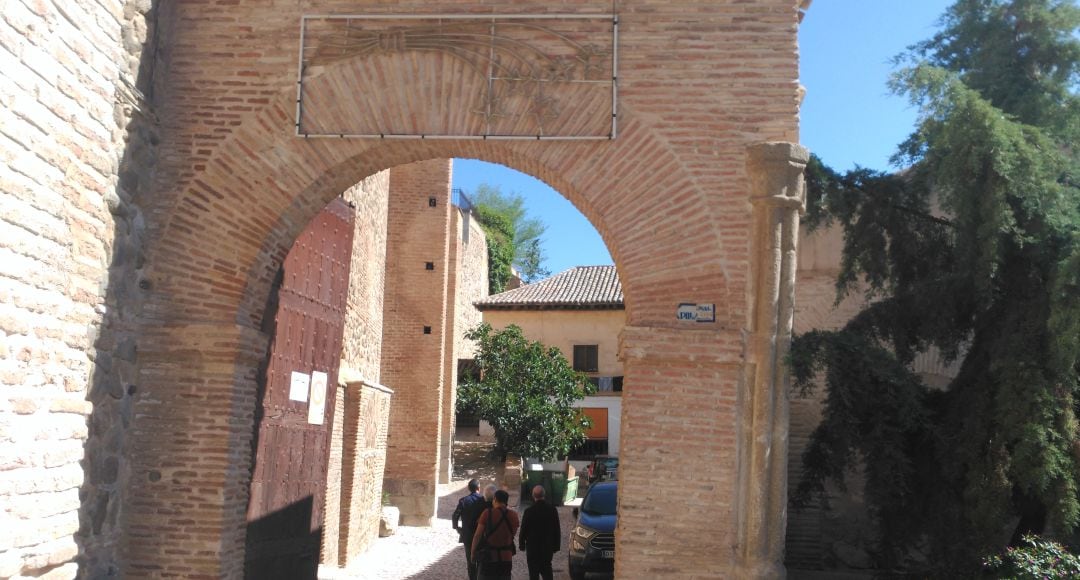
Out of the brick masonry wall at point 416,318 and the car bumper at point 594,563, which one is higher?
the brick masonry wall at point 416,318

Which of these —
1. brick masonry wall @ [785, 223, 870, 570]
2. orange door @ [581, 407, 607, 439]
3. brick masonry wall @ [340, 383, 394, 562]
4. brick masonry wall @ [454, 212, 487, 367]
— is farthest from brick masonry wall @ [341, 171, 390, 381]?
orange door @ [581, 407, 607, 439]

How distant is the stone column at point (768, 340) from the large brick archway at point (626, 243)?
1cm

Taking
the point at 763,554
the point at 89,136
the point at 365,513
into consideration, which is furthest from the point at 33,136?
the point at 365,513

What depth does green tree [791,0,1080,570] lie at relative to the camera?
6723 millimetres

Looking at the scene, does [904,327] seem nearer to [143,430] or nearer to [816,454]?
[816,454]

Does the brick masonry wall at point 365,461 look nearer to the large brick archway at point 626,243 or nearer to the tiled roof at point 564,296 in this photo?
the large brick archway at point 626,243

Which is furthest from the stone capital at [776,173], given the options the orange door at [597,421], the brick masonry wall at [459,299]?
the orange door at [597,421]

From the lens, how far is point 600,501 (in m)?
11.5

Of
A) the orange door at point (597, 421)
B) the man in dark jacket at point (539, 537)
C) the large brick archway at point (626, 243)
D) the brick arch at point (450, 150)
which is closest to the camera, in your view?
the large brick archway at point (626, 243)

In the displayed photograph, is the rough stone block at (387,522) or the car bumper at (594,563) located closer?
the car bumper at (594,563)

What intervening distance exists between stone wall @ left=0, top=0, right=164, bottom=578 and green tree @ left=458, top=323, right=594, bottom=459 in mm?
14612

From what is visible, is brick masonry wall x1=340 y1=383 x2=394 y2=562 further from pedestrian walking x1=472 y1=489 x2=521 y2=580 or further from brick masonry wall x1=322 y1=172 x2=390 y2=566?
pedestrian walking x1=472 y1=489 x2=521 y2=580

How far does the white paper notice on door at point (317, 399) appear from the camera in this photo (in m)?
8.50

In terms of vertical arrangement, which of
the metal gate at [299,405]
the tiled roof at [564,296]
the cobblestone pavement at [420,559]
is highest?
the tiled roof at [564,296]
